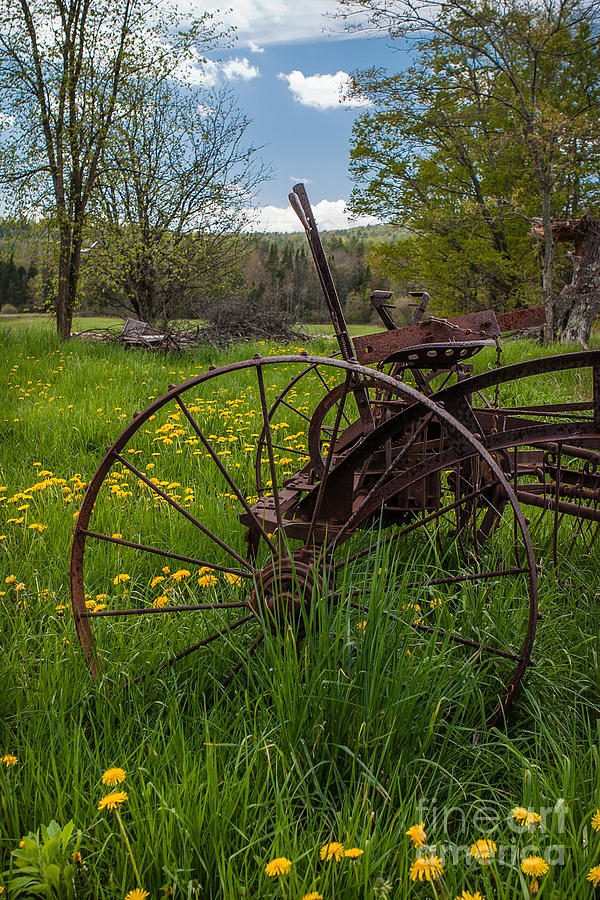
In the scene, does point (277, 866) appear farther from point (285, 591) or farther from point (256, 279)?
point (256, 279)

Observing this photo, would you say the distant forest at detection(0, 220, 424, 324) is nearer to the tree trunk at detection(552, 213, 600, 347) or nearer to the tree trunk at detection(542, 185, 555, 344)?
the tree trunk at detection(542, 185, 555, 344)

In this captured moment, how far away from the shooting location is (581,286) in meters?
9.61

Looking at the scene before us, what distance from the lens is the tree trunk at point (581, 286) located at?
9359mm

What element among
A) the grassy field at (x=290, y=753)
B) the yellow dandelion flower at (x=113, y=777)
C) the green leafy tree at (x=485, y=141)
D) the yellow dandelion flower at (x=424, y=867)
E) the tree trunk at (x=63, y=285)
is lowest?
the grassy field at (x=290, y=753)

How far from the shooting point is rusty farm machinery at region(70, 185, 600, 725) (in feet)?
6.05

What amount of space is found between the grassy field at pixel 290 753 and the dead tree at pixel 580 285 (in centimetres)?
807

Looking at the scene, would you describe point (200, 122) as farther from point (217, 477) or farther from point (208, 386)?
point (217, 477)

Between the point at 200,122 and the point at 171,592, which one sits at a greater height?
the point at 200,122

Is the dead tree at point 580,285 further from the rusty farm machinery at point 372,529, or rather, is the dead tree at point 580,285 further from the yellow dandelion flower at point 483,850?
the yellow dandelion flower at point 483,850

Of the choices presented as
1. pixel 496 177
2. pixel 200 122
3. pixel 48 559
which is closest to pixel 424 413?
pixel 48 559

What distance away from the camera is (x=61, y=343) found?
925 cm

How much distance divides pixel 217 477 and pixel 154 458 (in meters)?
0.72

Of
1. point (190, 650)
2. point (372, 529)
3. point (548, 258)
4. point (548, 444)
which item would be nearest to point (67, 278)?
point (548, 258)

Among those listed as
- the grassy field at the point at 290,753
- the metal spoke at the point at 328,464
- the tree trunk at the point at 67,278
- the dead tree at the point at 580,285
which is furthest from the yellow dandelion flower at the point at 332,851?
the tree trunk at the point at 67,278
